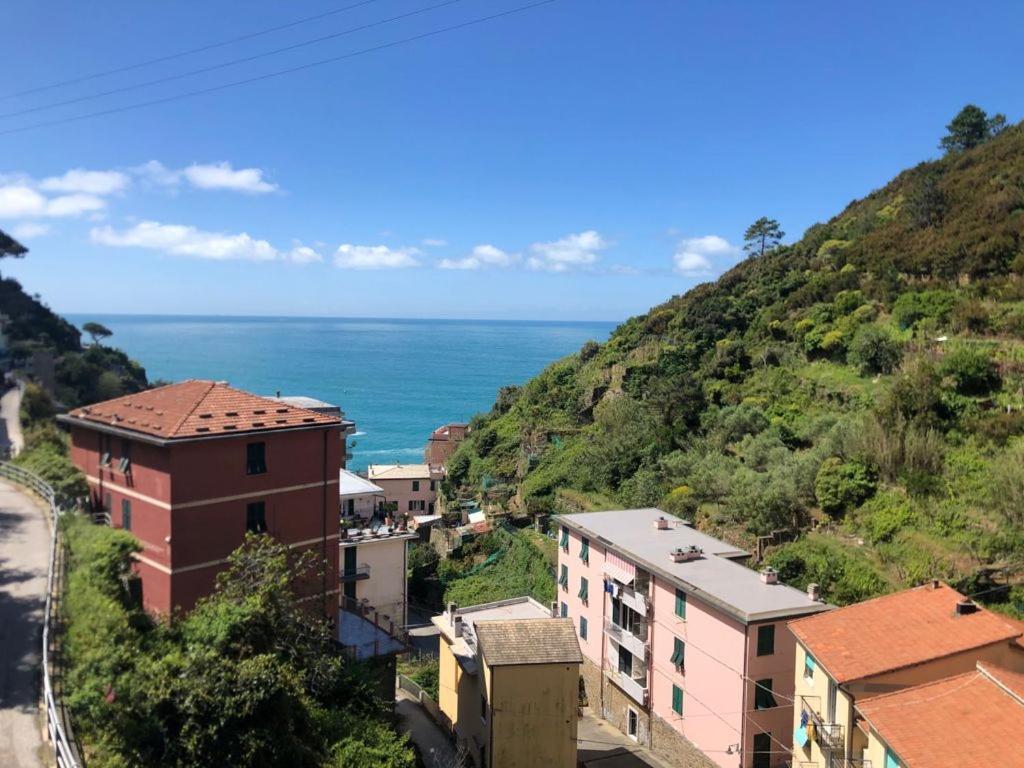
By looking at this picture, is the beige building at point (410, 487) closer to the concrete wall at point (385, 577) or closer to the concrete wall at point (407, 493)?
the concrete wall at point (407, 493)

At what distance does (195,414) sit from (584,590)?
42.5 ft

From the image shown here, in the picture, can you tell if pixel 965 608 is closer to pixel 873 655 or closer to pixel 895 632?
pixel 895 632

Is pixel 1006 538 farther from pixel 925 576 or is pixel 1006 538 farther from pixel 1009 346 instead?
pixel 1009 346

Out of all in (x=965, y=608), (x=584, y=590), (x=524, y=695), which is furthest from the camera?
(x=584, y=590)

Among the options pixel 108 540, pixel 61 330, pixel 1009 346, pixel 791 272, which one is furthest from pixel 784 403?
pixel 61 330

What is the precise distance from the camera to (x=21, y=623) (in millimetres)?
10797

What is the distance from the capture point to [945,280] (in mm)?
28688

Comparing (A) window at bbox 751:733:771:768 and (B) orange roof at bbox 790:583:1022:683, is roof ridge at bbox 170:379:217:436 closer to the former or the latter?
(B) orange roof at bbox 790:583:1022:683

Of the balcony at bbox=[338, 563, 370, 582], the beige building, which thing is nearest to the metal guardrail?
the balcony at bbox=[338, 563, 370, 582]

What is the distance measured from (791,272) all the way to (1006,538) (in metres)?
26.6

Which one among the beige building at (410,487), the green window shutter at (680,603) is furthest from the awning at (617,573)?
the beige building at (410,487)

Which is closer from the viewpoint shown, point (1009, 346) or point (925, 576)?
point (925, 576)

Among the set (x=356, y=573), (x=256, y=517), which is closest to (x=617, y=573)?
(x=356, y=573)

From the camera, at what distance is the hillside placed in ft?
58.3
